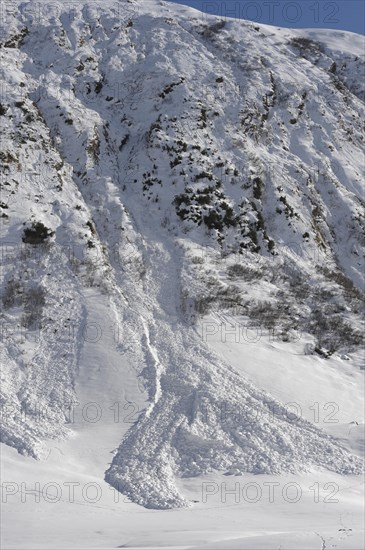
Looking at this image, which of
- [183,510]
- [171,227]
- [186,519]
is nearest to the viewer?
[186,519]

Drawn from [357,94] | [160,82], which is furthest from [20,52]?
[357,94]

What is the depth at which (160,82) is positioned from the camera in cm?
3678

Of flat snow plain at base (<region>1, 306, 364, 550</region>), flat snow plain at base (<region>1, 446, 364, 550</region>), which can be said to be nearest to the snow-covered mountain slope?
flat snow plain at base (<region>1, 306, 364, 550</region>)

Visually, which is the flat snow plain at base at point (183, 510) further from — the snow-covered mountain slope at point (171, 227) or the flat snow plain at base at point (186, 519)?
the snow-covered mountain slope at point (171, 227)

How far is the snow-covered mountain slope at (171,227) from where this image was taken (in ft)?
53.8

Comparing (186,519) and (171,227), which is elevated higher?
(186,519)

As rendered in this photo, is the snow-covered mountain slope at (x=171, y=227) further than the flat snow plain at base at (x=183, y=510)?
Yes

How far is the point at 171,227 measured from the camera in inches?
1116

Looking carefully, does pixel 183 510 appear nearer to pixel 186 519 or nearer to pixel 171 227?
pixel 186 519

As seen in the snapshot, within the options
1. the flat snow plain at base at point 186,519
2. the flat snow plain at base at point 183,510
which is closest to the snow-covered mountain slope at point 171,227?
the flat snow plain at base at point 183,510

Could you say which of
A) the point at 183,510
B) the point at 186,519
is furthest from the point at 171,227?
the point at 186,519

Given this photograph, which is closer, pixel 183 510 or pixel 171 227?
pixel 183 510

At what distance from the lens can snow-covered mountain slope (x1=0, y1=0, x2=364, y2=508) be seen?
16.4 metres

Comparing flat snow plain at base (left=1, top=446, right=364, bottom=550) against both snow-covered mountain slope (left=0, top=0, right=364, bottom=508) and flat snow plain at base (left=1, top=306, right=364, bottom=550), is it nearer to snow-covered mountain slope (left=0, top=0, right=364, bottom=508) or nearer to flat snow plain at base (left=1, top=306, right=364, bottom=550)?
flat snow plain at base (left=1, top=306, right=364, bottom=550)
